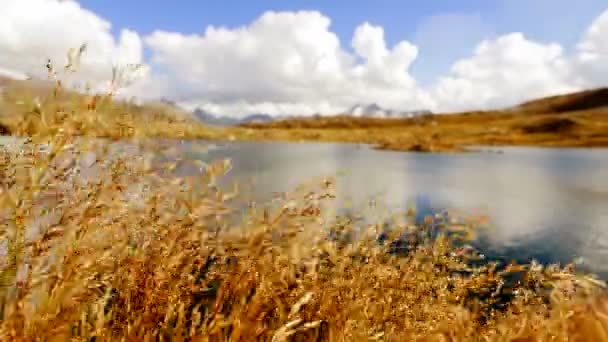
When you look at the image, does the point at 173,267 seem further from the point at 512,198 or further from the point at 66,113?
the point at 512,198

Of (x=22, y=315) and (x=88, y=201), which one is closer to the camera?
(x=22, y=315)

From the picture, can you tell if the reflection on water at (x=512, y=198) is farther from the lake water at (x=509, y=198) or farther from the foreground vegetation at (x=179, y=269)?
the foreground vegetation at (x=179, y=269)

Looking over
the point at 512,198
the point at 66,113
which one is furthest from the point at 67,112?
the point at 512,198

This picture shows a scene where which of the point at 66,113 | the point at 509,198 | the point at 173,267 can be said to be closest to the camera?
the point at 66,113

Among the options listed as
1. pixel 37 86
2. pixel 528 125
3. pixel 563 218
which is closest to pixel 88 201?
pixel 37 86

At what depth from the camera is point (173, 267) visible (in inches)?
121

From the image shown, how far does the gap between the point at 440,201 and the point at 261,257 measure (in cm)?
3705

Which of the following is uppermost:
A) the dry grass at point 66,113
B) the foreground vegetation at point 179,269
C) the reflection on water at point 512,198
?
the dry grass at point 66,113

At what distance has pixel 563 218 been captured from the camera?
33.9m

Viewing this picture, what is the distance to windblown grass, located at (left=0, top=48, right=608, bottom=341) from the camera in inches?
86.4

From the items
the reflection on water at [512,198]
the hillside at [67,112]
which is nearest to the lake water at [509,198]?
the reflection on water at [512,198]

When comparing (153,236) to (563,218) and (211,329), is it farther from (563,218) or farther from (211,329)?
(563,218)

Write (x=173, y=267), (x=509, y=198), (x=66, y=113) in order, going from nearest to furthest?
(x=66, y=113)
(x=173, y=267)
(x=509, y=198)

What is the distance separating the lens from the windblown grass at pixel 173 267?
2.20m
